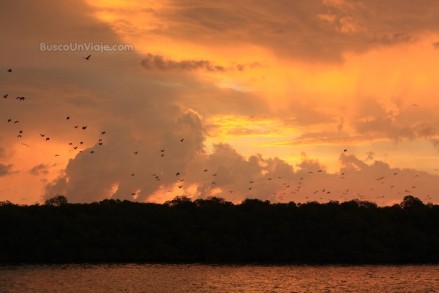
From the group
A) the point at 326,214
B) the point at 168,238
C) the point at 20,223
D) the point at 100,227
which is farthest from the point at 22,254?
the point at 326,214

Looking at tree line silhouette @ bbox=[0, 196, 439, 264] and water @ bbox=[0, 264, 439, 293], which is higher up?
tree line silhouette @ bbox=[0, 196, 439, 264]

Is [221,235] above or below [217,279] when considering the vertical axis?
above

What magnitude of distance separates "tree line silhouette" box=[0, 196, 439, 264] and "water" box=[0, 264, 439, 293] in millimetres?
20901

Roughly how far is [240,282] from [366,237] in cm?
7162

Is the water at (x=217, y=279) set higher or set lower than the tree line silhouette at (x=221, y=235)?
lower

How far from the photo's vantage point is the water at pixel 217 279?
98938 mm

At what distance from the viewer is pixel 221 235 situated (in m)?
175

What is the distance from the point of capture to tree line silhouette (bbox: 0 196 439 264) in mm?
163125

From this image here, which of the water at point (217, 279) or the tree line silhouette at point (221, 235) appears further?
the tree line silhouette at point (221, 235)

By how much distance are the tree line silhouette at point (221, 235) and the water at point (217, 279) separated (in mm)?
20901

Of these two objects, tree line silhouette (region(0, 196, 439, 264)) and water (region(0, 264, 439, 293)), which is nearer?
water (region(0, 264, 439, 293))

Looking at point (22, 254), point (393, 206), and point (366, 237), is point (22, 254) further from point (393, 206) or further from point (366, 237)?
point (393, 206)

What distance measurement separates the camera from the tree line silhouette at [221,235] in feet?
535

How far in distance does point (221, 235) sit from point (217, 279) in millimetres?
60133
